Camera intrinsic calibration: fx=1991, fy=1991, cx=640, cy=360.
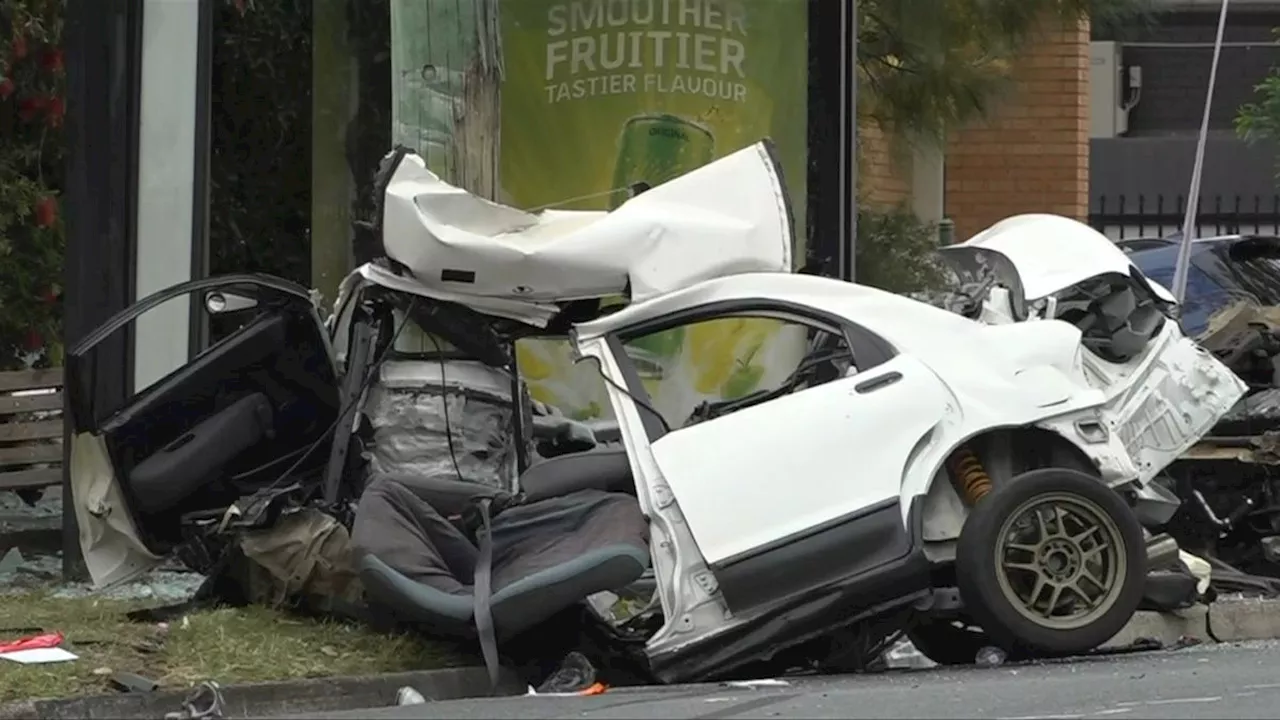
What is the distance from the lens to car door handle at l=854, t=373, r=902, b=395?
281 inches

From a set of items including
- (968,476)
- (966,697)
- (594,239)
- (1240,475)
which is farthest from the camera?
(1240,475)

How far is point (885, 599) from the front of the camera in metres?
6.99

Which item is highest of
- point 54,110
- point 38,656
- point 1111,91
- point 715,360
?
point 1111,91

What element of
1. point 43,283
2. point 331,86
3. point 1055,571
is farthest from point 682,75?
point 1055,571

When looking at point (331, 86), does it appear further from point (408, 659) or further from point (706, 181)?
point (408, 659)

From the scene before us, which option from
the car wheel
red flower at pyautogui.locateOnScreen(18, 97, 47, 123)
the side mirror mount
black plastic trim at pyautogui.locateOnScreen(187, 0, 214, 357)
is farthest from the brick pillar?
the car wheel

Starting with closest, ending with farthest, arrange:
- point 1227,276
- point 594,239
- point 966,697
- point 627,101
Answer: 1. point 966,697
2. point 594,239
3. point 627,101
4. point 1227,276

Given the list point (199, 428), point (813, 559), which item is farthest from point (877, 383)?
point (199, 428)

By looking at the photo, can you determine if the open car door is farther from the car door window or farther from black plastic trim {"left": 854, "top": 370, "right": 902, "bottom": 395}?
black plastic trim {"left": 854, "top": 370, "right": 902, "bottom": 395}

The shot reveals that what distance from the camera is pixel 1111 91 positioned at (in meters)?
22.6

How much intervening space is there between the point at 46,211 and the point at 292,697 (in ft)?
17.0

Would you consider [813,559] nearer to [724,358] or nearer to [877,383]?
[877,383]

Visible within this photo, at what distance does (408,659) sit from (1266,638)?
3775 mm

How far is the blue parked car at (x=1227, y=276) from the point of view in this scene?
11.3m
